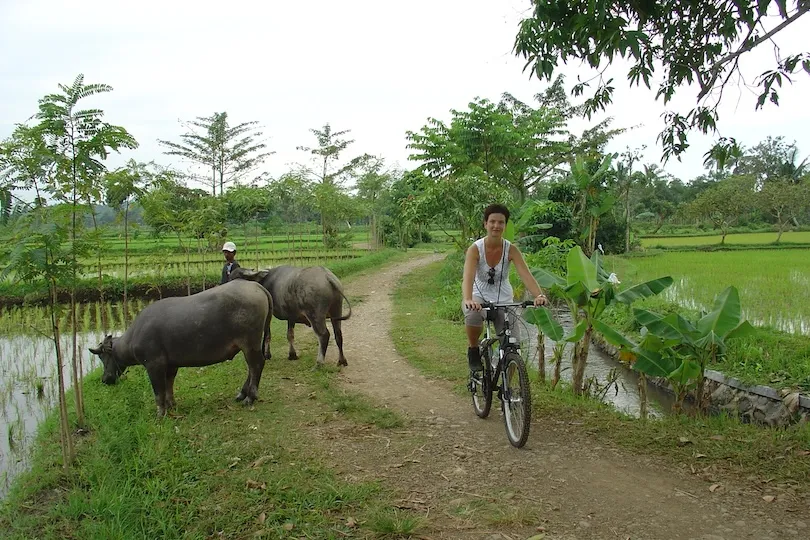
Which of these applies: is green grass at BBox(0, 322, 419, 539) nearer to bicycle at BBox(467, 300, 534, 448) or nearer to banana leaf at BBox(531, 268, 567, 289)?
bicycle at BBox(467, 300, 534, 448)

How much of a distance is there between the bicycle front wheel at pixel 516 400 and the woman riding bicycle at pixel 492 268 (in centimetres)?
36

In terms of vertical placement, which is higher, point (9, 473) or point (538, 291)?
point (538, 291)

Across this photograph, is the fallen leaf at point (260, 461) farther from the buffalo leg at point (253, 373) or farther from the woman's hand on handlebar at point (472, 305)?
the woman's hand on handlebar at point (472, 305)

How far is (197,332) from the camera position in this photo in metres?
5.32

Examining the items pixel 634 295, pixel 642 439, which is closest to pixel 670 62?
pixel 634 295

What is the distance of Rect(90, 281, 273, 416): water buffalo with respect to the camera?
5.33 meters

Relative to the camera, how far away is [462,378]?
6.47 metres

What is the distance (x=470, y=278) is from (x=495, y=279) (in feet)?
1.01

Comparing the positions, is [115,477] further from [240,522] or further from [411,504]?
[411,504]

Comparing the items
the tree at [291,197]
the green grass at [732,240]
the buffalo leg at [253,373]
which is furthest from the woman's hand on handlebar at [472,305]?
the green grass at [732,240]

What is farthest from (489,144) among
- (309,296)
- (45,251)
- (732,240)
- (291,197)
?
(732,240)

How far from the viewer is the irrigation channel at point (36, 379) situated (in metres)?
5.80

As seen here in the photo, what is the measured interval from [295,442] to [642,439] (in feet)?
9.09

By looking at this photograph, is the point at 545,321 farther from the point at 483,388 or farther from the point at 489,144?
the point at 489,144
